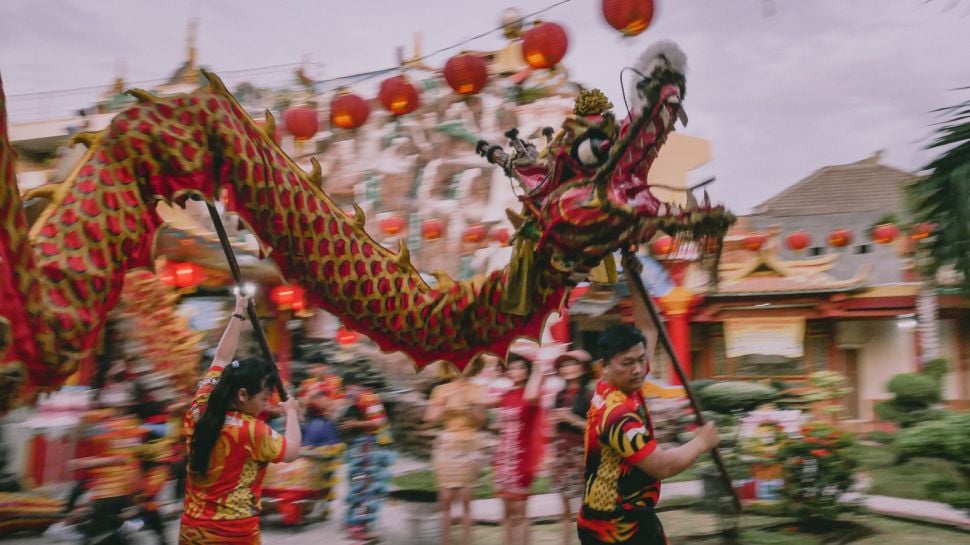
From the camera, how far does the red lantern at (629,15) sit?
6270 mm

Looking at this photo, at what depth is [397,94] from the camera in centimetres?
827

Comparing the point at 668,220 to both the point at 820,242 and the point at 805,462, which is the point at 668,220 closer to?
the point at 805,462

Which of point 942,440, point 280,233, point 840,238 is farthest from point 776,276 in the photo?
point 280,233

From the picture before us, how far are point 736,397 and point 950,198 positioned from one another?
96.7 inches

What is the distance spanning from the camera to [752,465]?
21.9ft

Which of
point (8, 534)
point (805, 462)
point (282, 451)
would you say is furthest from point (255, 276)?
point (282, 451)

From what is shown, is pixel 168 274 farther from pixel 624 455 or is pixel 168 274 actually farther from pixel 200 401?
pixel 624 455

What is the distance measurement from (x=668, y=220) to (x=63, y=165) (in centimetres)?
460

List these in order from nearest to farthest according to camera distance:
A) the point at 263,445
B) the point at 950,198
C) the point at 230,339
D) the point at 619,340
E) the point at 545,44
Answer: the point at 619,340, the point at 263,445, the point at 230,339, the point at 950,198, the point at 545,44

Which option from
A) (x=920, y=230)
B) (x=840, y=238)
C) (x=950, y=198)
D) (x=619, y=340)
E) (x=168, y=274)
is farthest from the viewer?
(x=840, y=238)

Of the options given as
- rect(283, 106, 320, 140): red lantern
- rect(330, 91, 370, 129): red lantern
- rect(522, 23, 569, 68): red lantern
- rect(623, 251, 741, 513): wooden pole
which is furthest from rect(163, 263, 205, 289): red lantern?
rect(623, 251, 741, 513): wooden pole

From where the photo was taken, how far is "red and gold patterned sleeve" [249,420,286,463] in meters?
3.09

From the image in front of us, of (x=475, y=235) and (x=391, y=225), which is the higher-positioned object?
(x=391, y=225)

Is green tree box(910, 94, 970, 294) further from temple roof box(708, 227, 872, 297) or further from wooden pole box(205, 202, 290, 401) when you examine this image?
temple roof box(708, 227, 872, 297)
